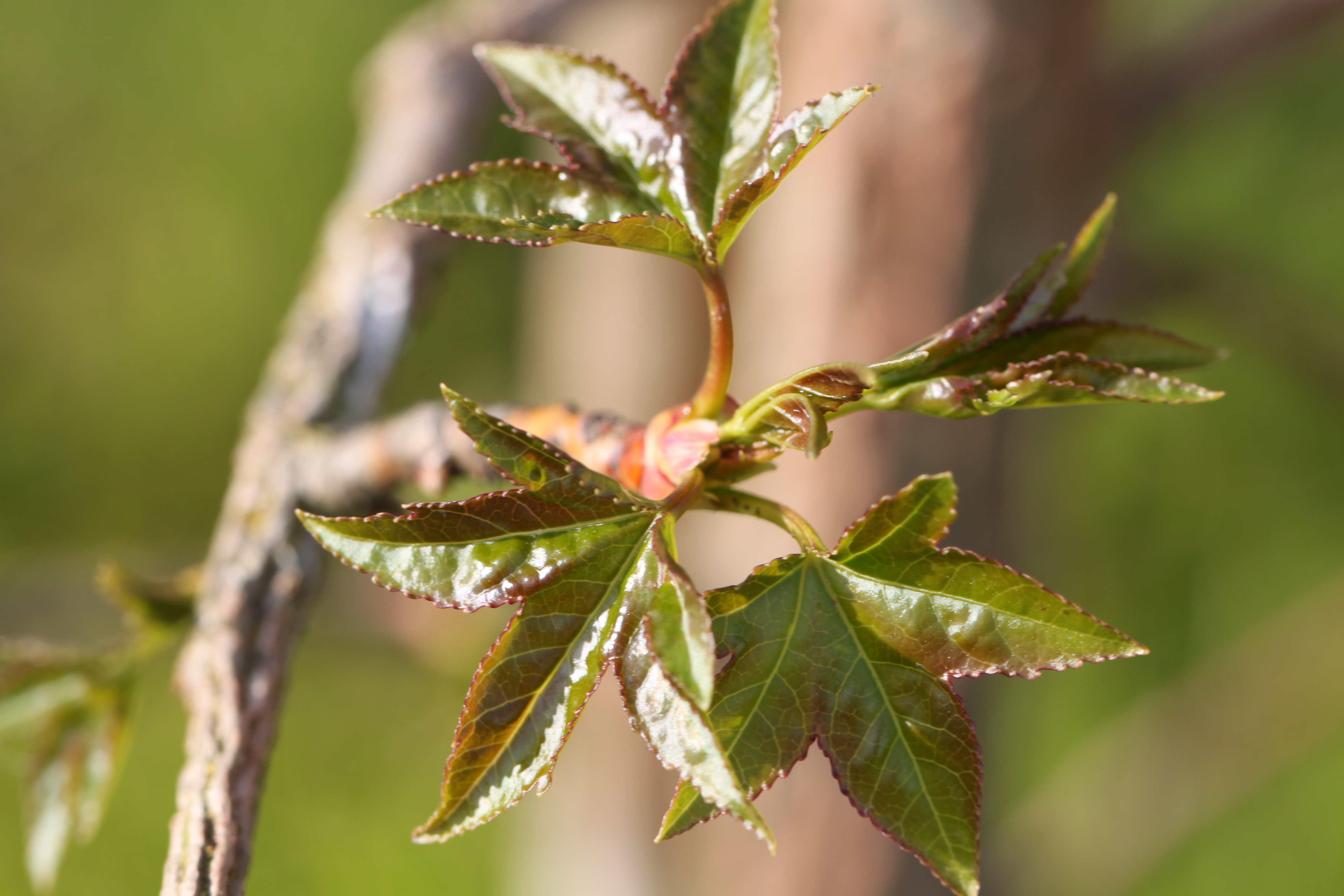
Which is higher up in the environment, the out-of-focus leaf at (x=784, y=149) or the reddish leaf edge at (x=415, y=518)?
the out-of-focus leaf at (x=784, y=149)

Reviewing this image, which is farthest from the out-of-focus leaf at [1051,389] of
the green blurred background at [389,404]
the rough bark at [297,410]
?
the green blurred background at [389,404]

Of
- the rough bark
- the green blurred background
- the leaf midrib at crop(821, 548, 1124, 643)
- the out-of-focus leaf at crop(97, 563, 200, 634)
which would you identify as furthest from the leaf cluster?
the green blurred background

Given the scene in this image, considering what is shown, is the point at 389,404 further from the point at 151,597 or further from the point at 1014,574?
the point at 1014,574

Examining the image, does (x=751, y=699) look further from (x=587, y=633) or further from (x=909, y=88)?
(x=909, y=88)

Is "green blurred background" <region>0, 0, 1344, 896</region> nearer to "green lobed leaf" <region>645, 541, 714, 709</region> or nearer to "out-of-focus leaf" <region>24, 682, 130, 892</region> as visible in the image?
"out-of-focus leaf" <region>24, 682, 130, 892</region>

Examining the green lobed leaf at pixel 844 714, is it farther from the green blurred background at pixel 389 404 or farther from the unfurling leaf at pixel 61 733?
the green blurred background at pixel 389 404

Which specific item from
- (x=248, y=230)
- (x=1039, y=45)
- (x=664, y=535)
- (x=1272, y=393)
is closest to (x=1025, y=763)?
(x=1272, y=393)
